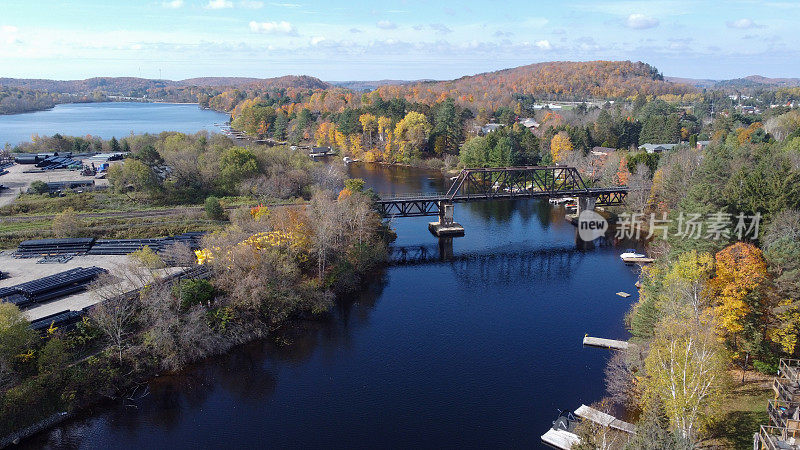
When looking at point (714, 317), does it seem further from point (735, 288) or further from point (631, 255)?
point (631, 255)

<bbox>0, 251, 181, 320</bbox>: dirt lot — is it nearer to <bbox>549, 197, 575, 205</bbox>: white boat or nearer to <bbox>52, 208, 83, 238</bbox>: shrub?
<bbox>52, 208, 83, 238</bbox>: shrub

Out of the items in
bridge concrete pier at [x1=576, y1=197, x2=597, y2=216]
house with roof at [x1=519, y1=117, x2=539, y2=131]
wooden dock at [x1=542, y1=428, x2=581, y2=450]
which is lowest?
wooden dock at [x1=542, y1=428, x2=581, y2=450]

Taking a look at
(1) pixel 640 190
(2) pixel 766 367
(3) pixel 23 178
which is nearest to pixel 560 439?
(2) pixel 766 367

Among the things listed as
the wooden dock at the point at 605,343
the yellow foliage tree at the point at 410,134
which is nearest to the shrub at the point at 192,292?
the wooden dock at the point at 605,343

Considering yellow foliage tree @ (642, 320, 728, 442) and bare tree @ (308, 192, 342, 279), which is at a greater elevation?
bare tree @ (308, 192, 342, 279)

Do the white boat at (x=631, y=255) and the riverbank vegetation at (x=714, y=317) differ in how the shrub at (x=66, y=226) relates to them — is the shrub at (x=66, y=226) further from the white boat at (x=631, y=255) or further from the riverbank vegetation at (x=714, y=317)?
the white boat at (x=631, y=255)

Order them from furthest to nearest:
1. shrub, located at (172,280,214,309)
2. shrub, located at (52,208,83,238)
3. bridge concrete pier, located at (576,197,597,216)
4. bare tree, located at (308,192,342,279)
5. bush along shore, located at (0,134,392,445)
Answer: bridge concrete pier, located at (576,197,597,216)
shrub, located at (52,208,83,238)
bare tree, located at (308,192,342,279)
shrub, located at (172,280,214,309)
bush along shore, located at (0,134,392,445)

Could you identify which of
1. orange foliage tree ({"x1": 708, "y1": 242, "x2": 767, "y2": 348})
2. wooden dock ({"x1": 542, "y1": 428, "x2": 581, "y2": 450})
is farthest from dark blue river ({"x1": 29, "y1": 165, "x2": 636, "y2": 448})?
orange foliage tree ({"x1": 708, "y1": 242, "x2": 767, "y2": 348})
